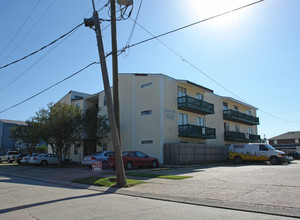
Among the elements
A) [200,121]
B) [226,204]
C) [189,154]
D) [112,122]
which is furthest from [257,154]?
[226,204]

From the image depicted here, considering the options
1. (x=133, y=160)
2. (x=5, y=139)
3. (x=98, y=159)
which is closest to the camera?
(x=133, y=160)

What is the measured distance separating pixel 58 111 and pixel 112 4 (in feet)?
45.6

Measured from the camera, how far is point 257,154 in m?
23.6

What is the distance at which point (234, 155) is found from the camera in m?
25.2

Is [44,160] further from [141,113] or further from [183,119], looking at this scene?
[183,119]

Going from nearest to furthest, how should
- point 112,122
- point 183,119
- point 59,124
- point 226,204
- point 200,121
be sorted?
1. point 226,204
2. point 112,122
3. point 59,124
4. point 183,119
5. point 200,121

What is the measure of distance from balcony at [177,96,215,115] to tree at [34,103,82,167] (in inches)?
395

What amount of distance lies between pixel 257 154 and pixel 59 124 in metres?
18.5

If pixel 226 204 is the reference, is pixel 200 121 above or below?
above

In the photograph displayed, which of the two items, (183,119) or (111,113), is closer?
(111,113)

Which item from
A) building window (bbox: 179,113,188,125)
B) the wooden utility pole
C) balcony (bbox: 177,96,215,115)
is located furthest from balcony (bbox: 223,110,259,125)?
the wooden utility pole

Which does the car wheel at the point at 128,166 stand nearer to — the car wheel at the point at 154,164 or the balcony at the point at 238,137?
the car wheel at the point at 154,164

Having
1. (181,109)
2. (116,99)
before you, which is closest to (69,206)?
(116,99)

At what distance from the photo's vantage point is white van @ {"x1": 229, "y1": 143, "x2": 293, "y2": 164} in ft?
73.8
